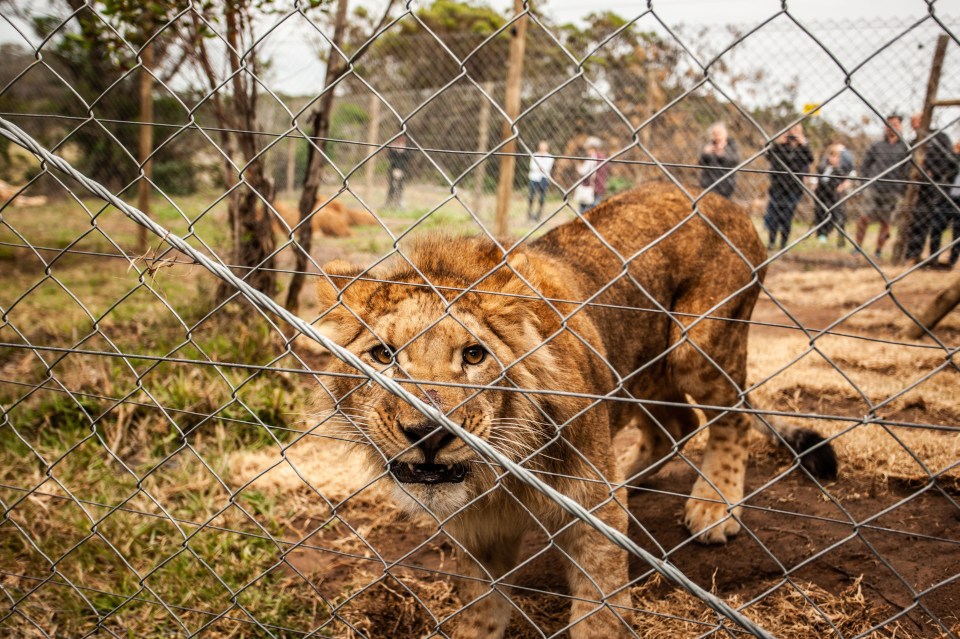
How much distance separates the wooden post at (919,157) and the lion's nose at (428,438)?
752 centimetres

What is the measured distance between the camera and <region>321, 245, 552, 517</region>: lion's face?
6.60ft

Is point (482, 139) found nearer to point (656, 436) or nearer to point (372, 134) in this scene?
point (372, 134)

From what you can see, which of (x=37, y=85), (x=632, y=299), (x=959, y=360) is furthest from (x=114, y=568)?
(x=37, y=85)

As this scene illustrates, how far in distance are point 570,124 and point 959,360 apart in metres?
6.16

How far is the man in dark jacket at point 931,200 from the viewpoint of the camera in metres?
8.20

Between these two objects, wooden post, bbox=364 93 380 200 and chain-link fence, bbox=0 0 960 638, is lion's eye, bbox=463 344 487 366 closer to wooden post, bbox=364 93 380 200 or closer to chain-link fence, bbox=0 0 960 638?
chain-link fence, bbox=0 0 960 638

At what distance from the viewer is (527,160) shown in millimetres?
11203

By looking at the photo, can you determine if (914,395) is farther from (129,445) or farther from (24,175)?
(24,175)

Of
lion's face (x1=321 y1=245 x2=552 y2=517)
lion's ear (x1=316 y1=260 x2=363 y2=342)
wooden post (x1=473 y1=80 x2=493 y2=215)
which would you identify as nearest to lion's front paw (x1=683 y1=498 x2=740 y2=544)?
lion's face (x1=321 y1=245 x2=552 y2=517)

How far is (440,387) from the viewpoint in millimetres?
2033

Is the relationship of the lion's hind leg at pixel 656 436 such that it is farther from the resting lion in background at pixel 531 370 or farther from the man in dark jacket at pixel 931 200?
the man in dark jacket at pixel 931 200

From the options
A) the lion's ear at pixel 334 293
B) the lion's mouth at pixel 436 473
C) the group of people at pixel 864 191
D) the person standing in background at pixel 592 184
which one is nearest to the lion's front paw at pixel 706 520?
the lion's mouth at pixel 436 473

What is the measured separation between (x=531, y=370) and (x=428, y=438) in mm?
471

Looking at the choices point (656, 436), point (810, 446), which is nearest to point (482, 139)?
point (656, 436)
